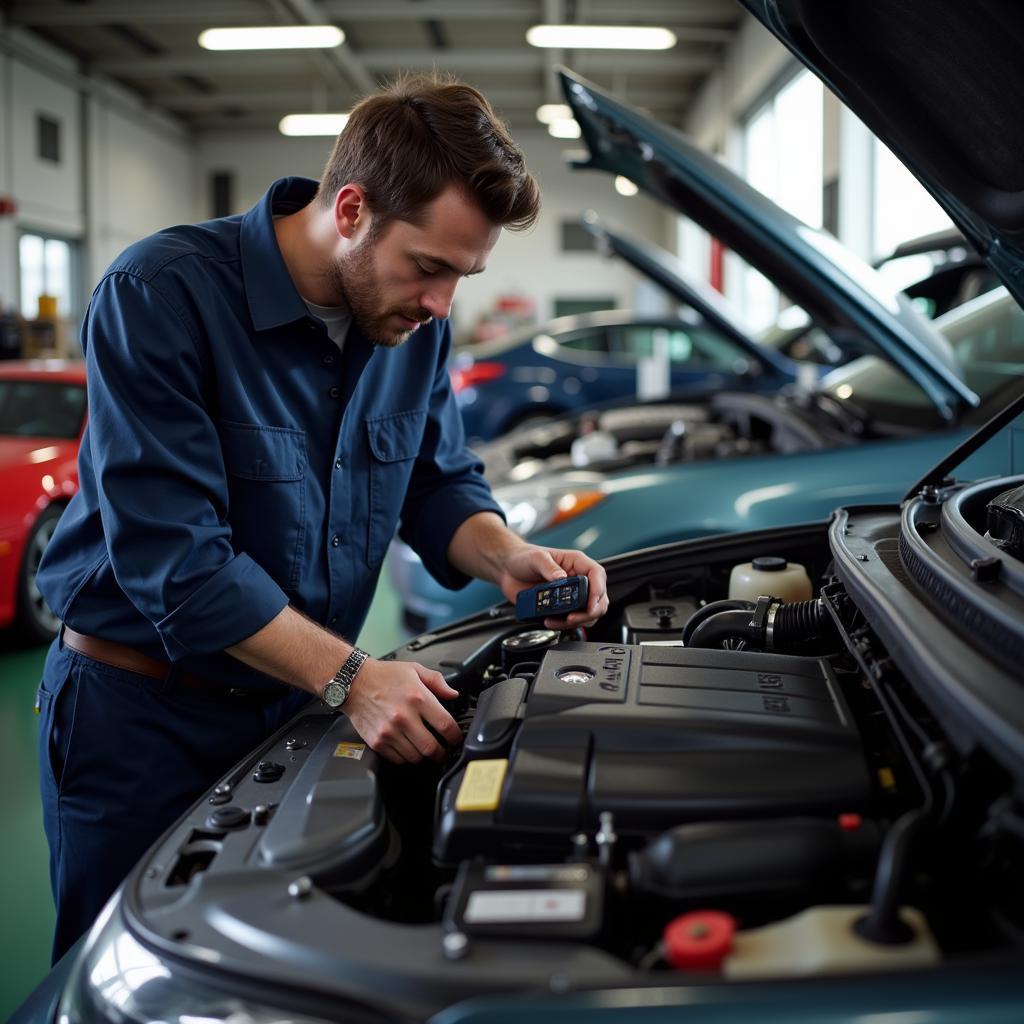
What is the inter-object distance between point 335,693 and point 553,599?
0.40 metres

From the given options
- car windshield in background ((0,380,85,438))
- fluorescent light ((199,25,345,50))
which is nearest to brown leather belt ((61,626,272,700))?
car windshield in background ((0,380,85,438))

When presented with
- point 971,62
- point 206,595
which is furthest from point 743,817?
point 971,62

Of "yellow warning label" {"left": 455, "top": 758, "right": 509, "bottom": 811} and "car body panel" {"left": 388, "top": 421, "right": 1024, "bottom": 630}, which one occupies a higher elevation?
"car body panel" {"left": 388, "top": 421, "right": 1024, "bottom": 630}

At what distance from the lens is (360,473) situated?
1.68 meters

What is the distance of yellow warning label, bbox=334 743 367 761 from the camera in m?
1.25

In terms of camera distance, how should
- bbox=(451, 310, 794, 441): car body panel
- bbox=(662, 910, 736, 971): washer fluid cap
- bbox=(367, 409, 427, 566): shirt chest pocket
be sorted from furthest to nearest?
bbox=(451, 310, 794, 441): car body panel < bbox=(367, 409, 427, 566): shirt chest pocket < bbox=(662, 910, 736, 971): washer fluid cap

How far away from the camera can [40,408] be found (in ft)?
14.9

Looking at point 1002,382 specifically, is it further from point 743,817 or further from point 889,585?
point 743,817

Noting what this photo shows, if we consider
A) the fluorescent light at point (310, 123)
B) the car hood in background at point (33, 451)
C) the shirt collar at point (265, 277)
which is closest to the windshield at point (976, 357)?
the shirt collar at point (265, 277)

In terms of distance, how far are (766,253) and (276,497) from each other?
1.95 metres

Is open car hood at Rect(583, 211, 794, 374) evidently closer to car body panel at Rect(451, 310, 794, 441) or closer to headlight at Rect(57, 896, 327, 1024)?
car body panel at Rect(451, 310, 794, 441)

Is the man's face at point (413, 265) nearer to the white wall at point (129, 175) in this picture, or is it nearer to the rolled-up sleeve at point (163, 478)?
the rolled-up sleeve at point (163, 478)

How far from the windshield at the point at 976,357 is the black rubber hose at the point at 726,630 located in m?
1.50

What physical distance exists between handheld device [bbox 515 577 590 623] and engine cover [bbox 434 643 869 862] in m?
0.36
